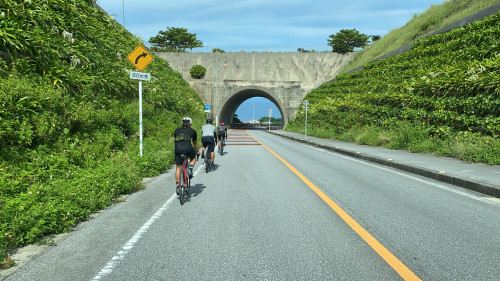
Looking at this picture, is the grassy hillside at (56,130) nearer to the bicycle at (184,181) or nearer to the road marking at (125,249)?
the road marking at (125,249)

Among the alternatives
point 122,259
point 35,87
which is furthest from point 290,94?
point 122,259

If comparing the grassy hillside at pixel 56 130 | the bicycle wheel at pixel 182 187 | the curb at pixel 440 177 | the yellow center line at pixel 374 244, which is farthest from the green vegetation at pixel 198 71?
the yellow center line at pixel 374 244

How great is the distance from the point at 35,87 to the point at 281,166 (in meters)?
7.42

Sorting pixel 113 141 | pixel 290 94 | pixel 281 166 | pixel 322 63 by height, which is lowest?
pixel 281 166

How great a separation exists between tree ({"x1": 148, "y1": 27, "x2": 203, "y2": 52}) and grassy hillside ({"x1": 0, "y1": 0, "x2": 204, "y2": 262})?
161 ft

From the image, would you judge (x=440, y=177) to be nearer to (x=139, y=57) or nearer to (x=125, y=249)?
(x=125, y=249)

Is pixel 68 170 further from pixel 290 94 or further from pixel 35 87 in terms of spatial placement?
pixel 290 94

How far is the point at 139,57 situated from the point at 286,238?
8.10 m

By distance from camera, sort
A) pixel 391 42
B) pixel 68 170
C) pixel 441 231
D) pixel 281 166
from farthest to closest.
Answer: pixel 391 42 → pixel 281 166 → pixel 68 170 → pixel 441 231

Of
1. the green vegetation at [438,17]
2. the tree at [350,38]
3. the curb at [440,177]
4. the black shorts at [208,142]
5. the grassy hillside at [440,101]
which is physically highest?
the tree at [350,38]

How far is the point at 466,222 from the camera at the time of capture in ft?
15.9

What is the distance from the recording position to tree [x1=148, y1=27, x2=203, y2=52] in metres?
59.8

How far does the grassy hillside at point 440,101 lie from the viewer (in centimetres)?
1217

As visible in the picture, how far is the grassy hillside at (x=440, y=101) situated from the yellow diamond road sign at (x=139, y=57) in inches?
440
